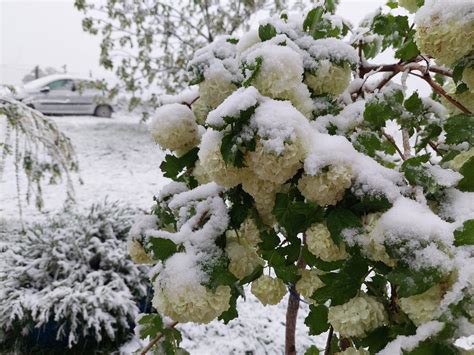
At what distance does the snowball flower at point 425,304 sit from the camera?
45 centimetres

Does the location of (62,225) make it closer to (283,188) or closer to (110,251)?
(110,251)

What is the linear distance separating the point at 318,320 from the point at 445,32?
47cm

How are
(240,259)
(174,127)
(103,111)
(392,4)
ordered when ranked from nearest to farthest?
(240,259) → (174,127) → (392,4) → (103,111)

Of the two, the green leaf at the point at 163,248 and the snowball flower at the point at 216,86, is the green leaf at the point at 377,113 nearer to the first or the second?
the snowball flower at the point at 216,86

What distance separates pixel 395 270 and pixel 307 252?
0.72 ft

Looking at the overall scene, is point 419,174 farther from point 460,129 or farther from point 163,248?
point 163,248

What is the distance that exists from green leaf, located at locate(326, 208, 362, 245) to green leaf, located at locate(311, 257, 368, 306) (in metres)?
0.04

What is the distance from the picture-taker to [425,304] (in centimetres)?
45

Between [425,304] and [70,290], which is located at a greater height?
[425,304]

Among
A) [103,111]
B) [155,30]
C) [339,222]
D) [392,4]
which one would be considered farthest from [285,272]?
[103,111]

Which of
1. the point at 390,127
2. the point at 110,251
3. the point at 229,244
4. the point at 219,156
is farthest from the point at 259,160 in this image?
the point at 110,251

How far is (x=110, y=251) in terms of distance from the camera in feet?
7.94

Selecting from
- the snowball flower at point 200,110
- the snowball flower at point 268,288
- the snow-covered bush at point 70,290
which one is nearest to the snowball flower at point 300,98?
the snowball flower at point 200,110

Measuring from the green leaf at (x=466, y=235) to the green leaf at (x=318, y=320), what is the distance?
0.30 m
